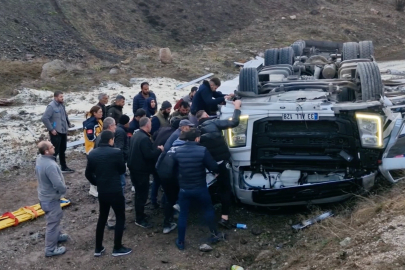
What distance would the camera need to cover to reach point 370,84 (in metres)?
6.39

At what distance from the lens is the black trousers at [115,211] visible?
18.2 ft

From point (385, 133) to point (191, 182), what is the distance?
2317mm

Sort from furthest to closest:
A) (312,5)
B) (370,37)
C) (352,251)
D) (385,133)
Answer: (312,5)
(370,37)
(385,133)
(352,251)

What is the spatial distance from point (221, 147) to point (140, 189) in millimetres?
1162

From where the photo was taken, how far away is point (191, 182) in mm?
5680

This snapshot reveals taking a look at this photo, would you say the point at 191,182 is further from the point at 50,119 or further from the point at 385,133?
the point at 50,119

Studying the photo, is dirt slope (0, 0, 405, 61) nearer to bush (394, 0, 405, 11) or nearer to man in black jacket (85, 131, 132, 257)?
bush (394, 0, 405, 11)

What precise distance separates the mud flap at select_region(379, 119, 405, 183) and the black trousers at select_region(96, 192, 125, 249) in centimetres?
302

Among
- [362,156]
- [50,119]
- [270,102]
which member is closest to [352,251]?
[362,156]

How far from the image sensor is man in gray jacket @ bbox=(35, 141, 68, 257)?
5555 mm

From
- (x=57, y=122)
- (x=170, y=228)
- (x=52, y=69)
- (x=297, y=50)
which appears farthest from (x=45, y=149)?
(x=52, y=69)

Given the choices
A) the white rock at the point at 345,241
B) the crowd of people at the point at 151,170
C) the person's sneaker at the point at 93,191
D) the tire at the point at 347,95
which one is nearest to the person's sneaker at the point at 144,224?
the crowd of people at the point at 151,170

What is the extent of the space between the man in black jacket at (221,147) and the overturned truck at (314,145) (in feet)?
0.53

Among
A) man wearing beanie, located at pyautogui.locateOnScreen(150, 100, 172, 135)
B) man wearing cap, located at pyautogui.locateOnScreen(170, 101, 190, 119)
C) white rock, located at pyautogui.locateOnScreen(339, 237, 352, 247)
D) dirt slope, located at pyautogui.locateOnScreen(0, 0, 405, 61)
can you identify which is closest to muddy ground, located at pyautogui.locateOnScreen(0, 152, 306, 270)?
white rock, located at pyautogui.locateOnScreen(339, 237, 352, 247)
